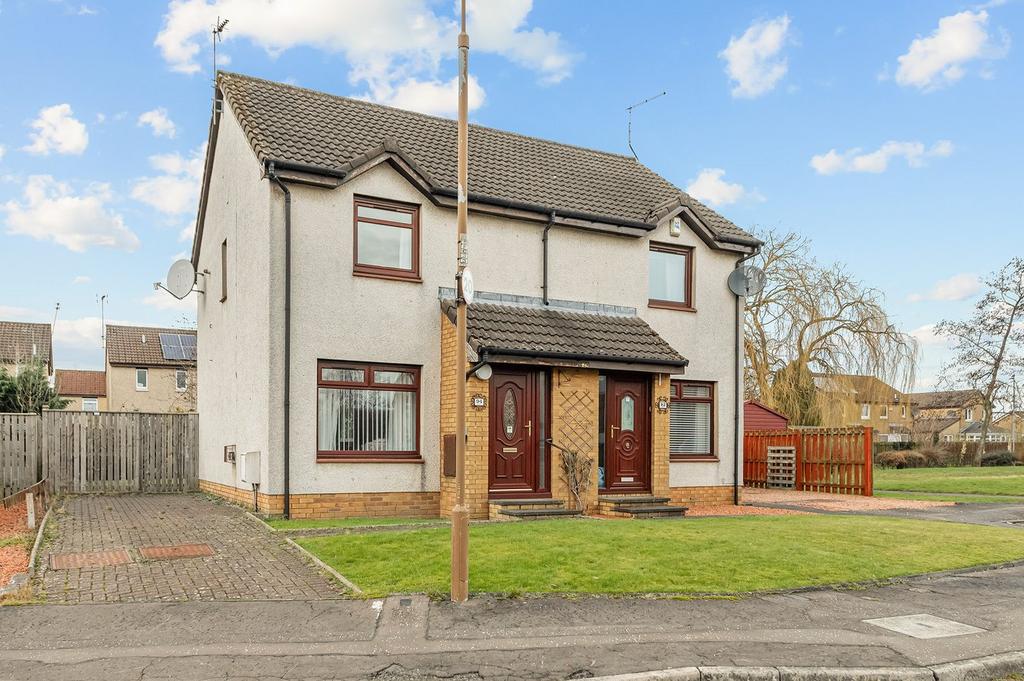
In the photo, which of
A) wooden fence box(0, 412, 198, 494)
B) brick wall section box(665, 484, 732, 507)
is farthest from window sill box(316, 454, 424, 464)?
wooden fence box(0, 412, 198, 494)

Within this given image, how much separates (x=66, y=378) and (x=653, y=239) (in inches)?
2235

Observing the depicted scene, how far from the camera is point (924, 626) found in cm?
792

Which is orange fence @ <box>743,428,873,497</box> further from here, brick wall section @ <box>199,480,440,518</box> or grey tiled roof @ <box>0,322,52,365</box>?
grey tiled roof @ <box>0,322,52,365</box>

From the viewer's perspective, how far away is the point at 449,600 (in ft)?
26.8

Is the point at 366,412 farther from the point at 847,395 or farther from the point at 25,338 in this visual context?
the point at 25,338

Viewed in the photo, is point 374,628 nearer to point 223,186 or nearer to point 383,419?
point 383,419

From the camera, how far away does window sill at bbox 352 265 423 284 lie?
15000mm

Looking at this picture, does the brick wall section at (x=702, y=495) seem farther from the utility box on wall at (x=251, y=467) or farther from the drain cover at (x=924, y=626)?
the drain cover at (x=924, y=626)

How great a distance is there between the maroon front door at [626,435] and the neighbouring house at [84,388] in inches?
2091

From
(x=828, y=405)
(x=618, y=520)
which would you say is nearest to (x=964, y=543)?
(x=618, y=520)

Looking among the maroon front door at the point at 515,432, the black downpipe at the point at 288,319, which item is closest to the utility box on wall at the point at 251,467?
the black downpipe at the point at 288,319

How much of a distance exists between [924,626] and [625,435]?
903cm

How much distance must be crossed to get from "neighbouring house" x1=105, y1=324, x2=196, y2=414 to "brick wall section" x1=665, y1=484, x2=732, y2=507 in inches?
1596

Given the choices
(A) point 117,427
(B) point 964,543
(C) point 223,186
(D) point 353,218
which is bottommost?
(B) point 964,543
